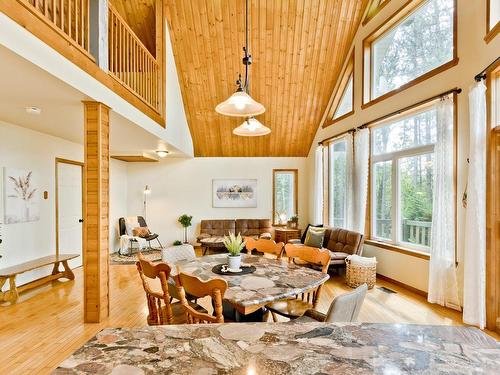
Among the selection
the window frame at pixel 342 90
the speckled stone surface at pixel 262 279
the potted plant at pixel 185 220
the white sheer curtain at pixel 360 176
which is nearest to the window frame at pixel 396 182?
the white sheer curtain at pixel 360 176

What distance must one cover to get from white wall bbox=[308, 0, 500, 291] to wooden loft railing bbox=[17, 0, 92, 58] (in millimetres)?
3965

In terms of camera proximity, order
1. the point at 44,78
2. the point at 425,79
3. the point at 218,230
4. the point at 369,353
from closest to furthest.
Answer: the point at 369,353, the point at 44,78, the point at 425,79, the point at 218,230

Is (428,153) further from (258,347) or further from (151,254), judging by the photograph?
(151,254)

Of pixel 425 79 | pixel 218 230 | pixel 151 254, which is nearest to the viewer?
pixel 425 79

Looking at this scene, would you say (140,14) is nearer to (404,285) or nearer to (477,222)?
(477,222)

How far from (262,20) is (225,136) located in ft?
8.96

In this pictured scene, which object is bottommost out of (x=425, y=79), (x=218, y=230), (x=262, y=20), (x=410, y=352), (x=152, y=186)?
(x=218, y=230)

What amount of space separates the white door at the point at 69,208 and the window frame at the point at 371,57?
5491 millimetres

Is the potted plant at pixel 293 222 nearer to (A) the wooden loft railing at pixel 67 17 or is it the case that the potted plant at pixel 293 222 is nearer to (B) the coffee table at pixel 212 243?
(B) the coffee table at pixel 212 243

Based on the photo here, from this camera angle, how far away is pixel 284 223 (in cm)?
729

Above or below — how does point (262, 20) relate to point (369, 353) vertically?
above

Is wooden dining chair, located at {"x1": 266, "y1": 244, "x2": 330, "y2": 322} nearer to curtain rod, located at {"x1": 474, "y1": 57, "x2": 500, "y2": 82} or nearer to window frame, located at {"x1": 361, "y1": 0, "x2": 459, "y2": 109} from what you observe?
curtain rod, located at {"x1": 474, "y1": 57, "x2": 500, "y2": 82}

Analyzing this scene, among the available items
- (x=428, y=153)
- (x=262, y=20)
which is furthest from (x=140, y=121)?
(x=428, y=153)

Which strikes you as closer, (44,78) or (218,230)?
(44,78)
